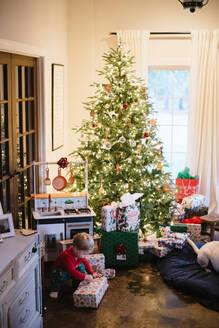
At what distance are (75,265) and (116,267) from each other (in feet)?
2.65

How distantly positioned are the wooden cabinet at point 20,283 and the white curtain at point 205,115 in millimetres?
4071

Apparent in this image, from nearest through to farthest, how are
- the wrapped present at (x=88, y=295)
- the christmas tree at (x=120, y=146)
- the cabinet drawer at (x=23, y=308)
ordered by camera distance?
1. the cabinet drawer at (x=23, y=308)
2. the wrapped present at (x=88, y=295)
3. the christmas tree at (x=120, y=146)

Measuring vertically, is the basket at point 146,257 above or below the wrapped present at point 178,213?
below

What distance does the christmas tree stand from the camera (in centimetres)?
538

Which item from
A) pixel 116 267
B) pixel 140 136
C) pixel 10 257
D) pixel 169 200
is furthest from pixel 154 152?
pixel 10 257

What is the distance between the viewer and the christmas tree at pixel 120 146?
5375mm

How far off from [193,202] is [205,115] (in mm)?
1484

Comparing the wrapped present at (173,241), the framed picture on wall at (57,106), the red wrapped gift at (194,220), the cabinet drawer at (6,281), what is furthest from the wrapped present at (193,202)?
the cabinet drawer at (6,281)

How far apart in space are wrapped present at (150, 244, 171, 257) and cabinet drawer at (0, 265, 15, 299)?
2.36 metres

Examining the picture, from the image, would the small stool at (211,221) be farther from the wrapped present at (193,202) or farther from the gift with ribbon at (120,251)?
the gift with ribbon at (120,251)

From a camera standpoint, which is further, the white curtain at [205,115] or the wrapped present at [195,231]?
the white curtain at [205,115]

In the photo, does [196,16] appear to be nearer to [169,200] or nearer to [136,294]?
[169,200]

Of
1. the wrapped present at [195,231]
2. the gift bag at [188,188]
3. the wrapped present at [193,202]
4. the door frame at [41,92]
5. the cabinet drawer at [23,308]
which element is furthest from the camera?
the gift bag at [188,188]

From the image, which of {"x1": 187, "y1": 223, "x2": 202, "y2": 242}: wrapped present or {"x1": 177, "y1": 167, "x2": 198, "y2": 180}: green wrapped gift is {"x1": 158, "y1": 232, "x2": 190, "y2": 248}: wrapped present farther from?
{"x1": 177, "y1": 167, "x2": 198, "y2": 180}: green wrapped gift
